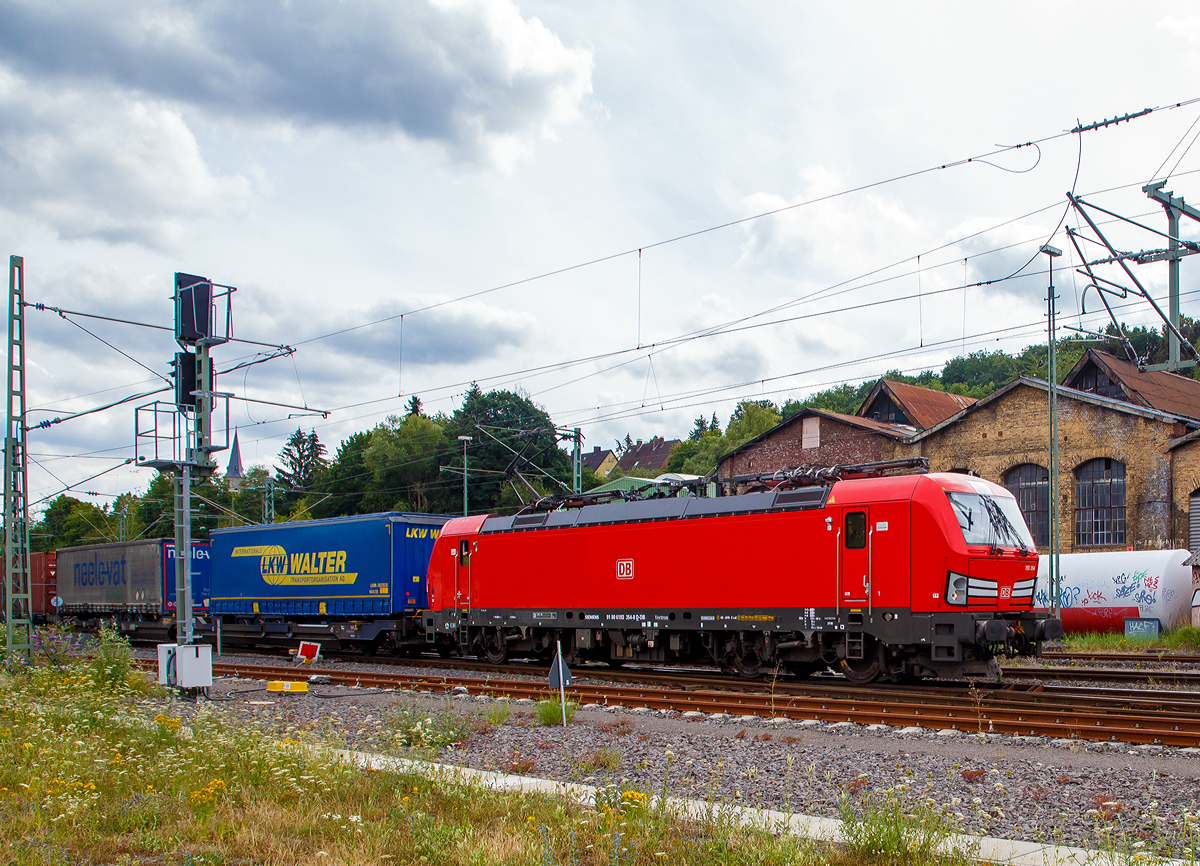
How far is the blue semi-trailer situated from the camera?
74.2 ft

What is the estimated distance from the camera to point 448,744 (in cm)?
1098

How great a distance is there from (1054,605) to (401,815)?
19914 mm

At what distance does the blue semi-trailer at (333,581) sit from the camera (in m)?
22.6

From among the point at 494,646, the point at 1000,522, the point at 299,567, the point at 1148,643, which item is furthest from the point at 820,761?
the point at 299,567

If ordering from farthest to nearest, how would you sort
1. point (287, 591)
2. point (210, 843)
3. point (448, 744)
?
point (287, 591), point (448, 744), point (210, 843)

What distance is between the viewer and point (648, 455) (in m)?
131

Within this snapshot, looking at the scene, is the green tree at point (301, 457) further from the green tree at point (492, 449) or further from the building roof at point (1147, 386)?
the building roof at point (1147, 386)

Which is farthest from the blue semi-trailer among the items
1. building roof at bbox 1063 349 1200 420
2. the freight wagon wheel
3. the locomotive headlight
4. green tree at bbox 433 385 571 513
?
green tree at bbox 433 385 571 513

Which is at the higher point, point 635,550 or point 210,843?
point 635,550

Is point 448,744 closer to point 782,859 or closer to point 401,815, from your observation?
point 401,815

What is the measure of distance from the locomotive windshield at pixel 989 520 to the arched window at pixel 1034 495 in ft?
70.2

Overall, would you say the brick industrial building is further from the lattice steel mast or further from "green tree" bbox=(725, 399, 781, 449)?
"green tree" bbox=(725, 399, 781, 449)

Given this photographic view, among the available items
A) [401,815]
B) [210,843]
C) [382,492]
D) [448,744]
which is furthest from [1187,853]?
[382,492]

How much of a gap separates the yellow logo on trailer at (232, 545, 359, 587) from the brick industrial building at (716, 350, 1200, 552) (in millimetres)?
14557
